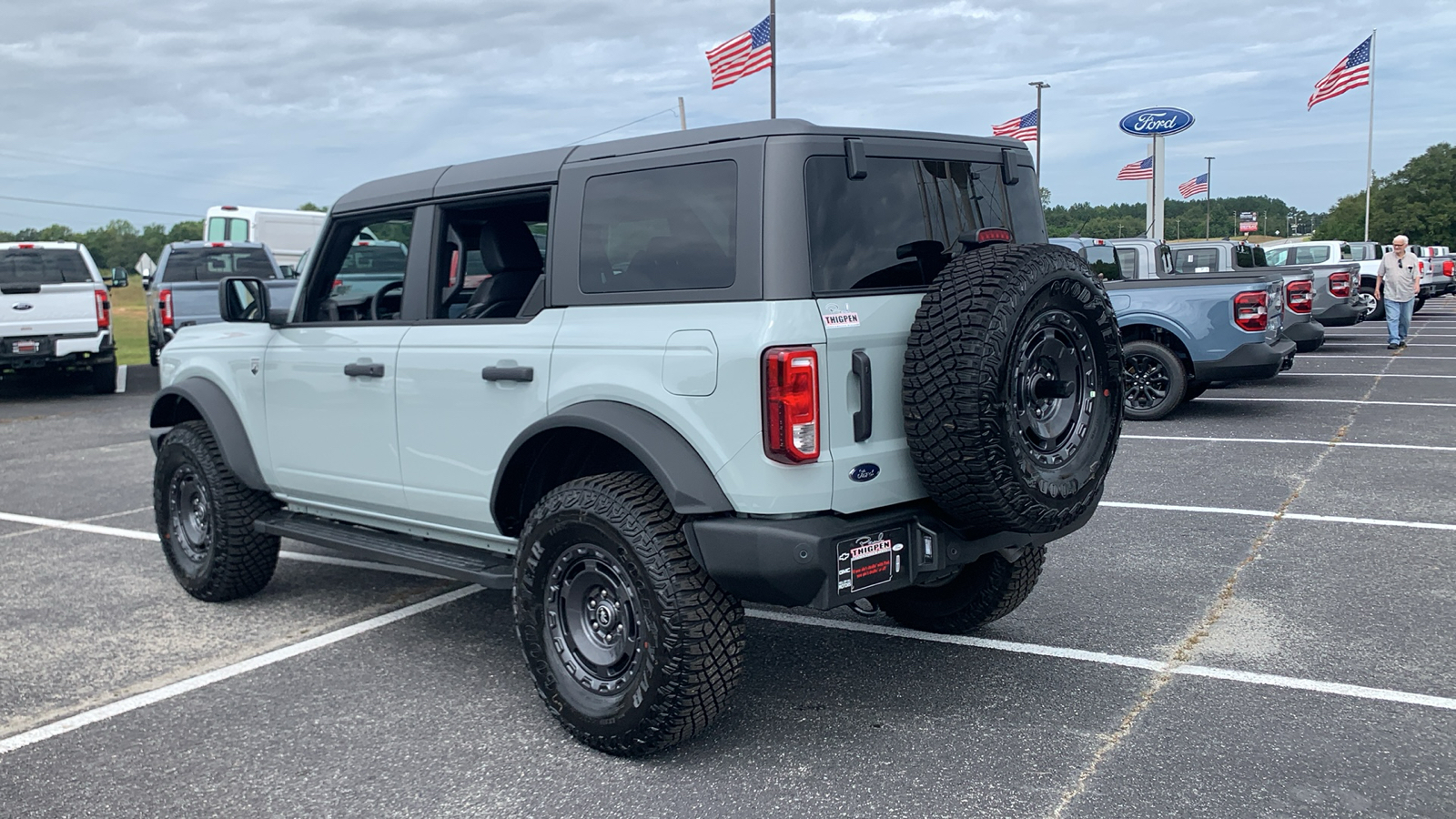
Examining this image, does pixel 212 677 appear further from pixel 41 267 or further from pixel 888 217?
pixel 41 267

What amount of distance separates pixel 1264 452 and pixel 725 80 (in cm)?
1760

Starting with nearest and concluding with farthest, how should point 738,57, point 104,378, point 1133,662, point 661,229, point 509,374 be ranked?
point 661,229, point 509,374, point 1133,662, point 104,378, point 738,57

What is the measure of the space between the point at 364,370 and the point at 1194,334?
8.64 m

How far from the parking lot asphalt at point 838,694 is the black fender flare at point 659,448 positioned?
0.87 meters

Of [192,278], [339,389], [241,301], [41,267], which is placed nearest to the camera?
[339,389]

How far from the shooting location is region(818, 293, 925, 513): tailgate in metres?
3.52

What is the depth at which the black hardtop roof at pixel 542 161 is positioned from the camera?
3.72 meters

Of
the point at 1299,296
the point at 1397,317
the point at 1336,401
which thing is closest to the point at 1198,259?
the point at 1299,296

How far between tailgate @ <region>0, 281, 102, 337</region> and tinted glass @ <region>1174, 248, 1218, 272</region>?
47.7 ft

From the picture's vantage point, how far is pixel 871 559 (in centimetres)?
358

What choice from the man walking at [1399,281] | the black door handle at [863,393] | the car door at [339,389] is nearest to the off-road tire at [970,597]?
the black door handle at [863,393]

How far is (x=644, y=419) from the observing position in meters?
3.71

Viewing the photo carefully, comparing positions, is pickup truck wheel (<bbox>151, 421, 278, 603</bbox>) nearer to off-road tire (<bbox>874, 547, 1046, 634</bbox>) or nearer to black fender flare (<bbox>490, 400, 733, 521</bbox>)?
black fender flare (<bbox>490, 400, 733, 521</bbox>)

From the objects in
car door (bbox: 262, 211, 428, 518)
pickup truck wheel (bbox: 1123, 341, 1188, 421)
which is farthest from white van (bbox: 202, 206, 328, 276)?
car door (bbox: 262, 211, 428, 518)
